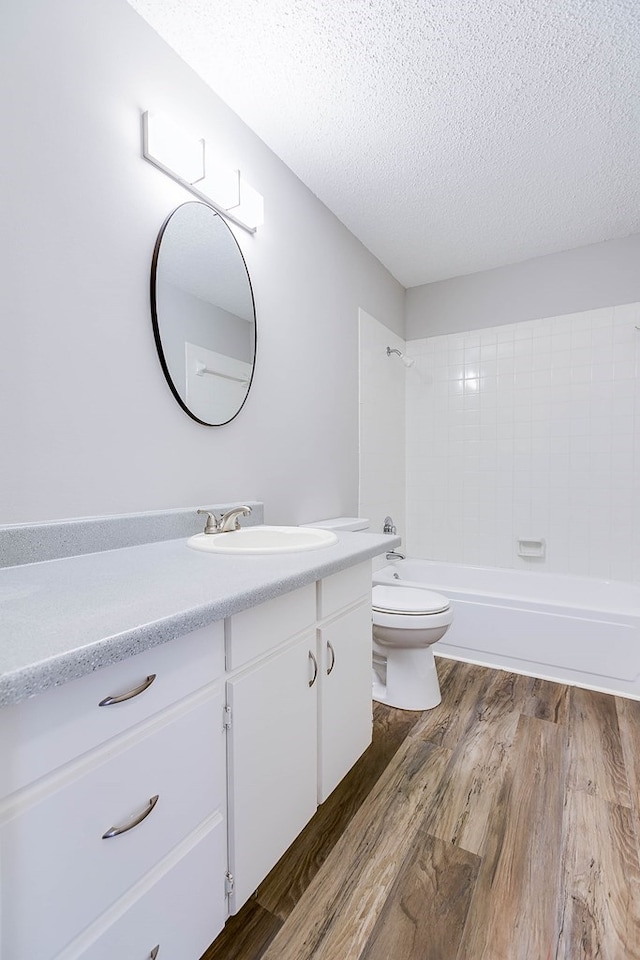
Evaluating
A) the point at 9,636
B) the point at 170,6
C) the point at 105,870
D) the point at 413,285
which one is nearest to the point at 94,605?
the point at 9,636

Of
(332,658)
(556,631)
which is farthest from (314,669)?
(556,631)

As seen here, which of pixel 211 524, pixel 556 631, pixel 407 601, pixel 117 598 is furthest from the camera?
pixel 556 631

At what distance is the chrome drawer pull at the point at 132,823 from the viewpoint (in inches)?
26.3

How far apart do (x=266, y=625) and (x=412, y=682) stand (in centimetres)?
124

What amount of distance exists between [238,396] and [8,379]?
799 millimetres

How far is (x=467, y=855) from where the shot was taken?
121 centimetres

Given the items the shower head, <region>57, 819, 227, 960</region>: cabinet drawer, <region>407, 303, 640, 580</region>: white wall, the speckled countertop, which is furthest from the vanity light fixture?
<region>407, 303, 640, 580</region>: white wall

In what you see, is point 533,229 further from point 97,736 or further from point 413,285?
point 97,736

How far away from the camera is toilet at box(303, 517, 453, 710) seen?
1.92 metres

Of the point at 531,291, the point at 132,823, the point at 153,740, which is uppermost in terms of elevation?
the point at 531,291

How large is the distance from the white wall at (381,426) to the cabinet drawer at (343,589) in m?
1.21

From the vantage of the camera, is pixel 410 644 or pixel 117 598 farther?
pixel 410 644

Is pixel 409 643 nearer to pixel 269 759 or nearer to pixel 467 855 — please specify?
pixel 467 855

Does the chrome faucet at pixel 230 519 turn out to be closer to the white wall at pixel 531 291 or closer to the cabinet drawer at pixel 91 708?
the cabinet drawer at pixel 91 708
